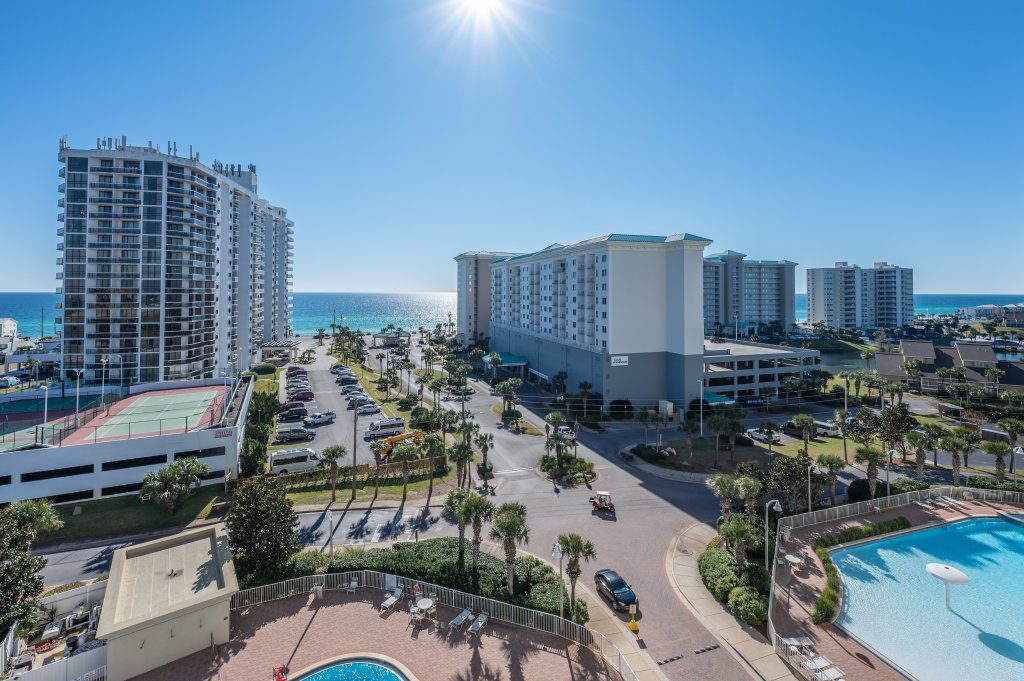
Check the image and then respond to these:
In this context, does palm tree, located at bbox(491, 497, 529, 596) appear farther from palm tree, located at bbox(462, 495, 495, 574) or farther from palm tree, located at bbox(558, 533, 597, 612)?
palm tree, located at bbox(558, 533, 597, 612)

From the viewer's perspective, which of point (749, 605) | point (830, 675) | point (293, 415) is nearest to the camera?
point (830, 675)

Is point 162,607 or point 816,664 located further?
point 162,607

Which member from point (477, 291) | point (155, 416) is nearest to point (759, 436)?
point (155, 416)

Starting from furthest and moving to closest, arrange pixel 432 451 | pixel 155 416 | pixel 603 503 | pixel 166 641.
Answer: pixel 155 416 < pixel 432 451 < pixel 603 503 < pixel 166 641

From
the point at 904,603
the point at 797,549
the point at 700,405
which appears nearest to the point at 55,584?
the point at 797,549

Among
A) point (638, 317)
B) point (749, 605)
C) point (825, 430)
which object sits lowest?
point (749, 605)

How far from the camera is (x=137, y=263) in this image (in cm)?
6712

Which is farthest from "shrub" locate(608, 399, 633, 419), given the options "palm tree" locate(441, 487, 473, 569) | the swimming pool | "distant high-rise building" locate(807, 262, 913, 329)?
"distant high-rise building" locate(807, 262, 913, 329)

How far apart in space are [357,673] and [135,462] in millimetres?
29668

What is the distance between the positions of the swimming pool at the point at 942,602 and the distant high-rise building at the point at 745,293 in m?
122

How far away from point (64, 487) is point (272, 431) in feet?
61.7

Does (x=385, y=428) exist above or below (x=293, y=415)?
below

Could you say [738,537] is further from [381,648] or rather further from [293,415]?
[293,415]

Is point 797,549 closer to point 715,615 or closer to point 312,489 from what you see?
point 715,615
